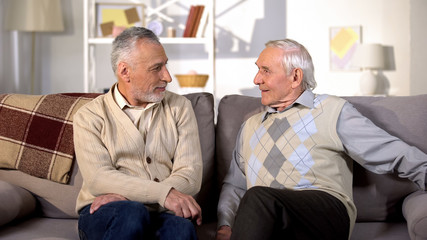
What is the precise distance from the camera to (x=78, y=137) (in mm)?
1978

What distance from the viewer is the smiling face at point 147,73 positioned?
79.7 inches

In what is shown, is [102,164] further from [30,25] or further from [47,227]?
[30,25]

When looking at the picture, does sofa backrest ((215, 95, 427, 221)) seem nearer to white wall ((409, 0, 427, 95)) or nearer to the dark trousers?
the dark trousers

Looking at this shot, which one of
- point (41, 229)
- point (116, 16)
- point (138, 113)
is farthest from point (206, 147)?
point (116, 16)

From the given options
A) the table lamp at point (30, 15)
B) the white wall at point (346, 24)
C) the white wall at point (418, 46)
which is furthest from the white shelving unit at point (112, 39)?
the white wall at point (418, 46)

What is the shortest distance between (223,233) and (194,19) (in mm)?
3123

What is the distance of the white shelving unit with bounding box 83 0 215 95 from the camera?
15.4 ft

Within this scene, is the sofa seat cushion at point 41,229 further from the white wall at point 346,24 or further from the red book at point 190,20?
the white wall at point 346,24

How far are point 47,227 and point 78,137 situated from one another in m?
0.37

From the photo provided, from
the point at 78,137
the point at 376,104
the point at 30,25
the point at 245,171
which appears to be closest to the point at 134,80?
the point at 78,137

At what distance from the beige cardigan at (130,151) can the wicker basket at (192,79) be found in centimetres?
245

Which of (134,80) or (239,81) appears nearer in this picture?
(134,80)

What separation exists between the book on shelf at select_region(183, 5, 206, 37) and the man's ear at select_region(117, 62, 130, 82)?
2.74 meters

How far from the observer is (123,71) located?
2.07 m
